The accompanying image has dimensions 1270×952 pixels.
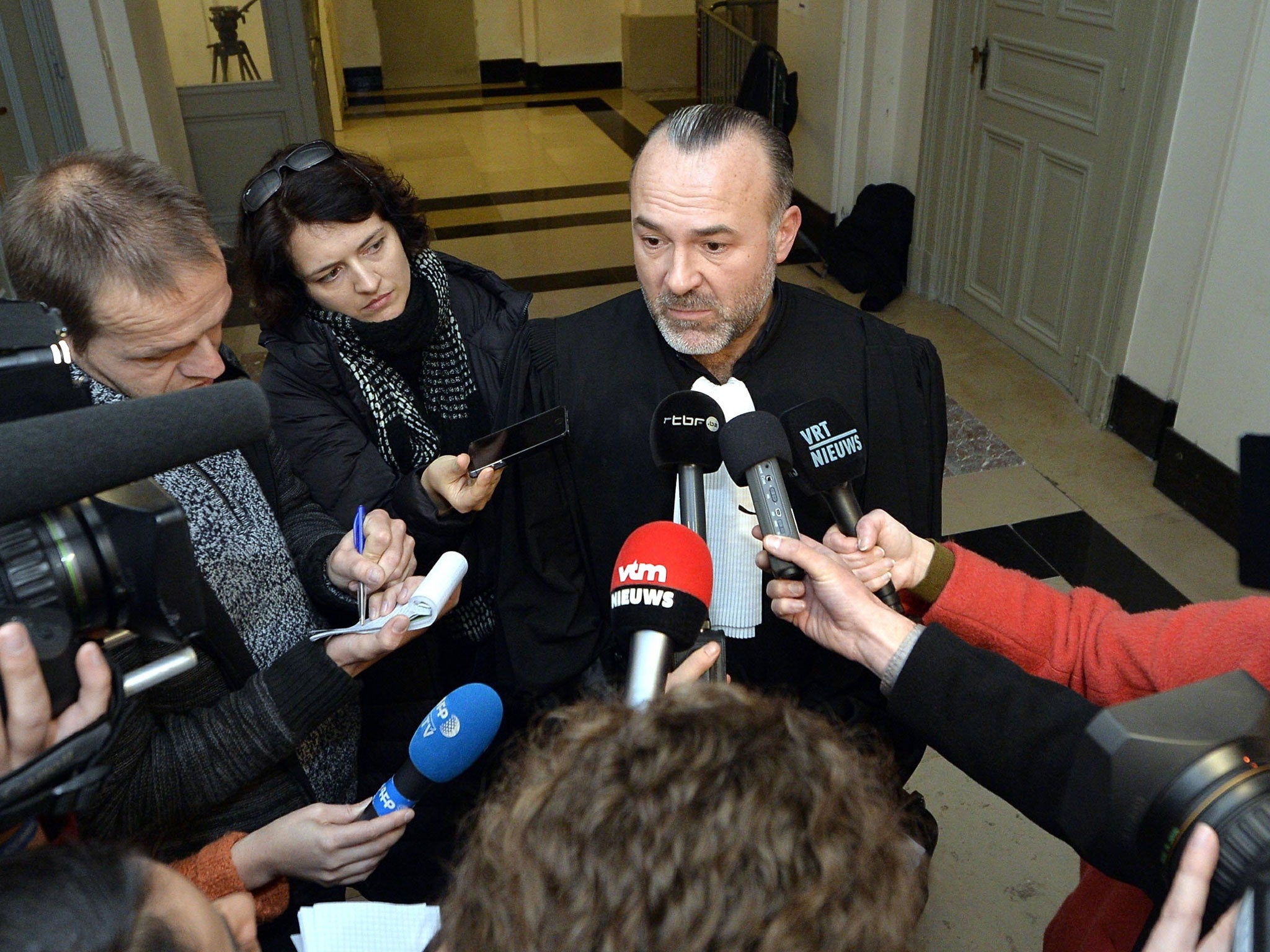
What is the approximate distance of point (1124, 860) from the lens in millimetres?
860

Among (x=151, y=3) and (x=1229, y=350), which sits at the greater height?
(x=151, y=3)

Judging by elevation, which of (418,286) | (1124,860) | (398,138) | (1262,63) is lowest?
(398,138)

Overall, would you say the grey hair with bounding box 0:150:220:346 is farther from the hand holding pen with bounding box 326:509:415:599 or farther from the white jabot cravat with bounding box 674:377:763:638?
the white jabot cravat with bounding box 674:377:763:638

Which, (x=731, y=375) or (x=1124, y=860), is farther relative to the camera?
(x=731, y=375)

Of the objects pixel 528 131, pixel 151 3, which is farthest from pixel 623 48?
pixel 151 3

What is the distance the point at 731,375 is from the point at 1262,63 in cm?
223

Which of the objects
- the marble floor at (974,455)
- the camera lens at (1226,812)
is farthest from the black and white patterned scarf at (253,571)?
the camera lens at (1226,812)

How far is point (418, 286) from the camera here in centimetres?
197

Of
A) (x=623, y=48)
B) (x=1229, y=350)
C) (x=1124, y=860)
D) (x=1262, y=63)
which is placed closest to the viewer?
(x=1124, y=860)

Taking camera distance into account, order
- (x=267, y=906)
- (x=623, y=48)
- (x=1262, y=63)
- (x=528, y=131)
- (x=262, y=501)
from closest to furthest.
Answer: (x=267, y=906) → (x=262, y=501) → (x=1262, y=63) → (x=528, y=131) → (x=623, y=48)

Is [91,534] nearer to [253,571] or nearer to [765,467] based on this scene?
[253,571]

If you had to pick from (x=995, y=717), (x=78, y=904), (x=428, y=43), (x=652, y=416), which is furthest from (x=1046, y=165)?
(x=428, y=43)

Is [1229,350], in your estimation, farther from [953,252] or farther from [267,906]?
[267,906]

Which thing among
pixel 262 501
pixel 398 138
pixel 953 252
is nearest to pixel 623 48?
pixel 398 138
